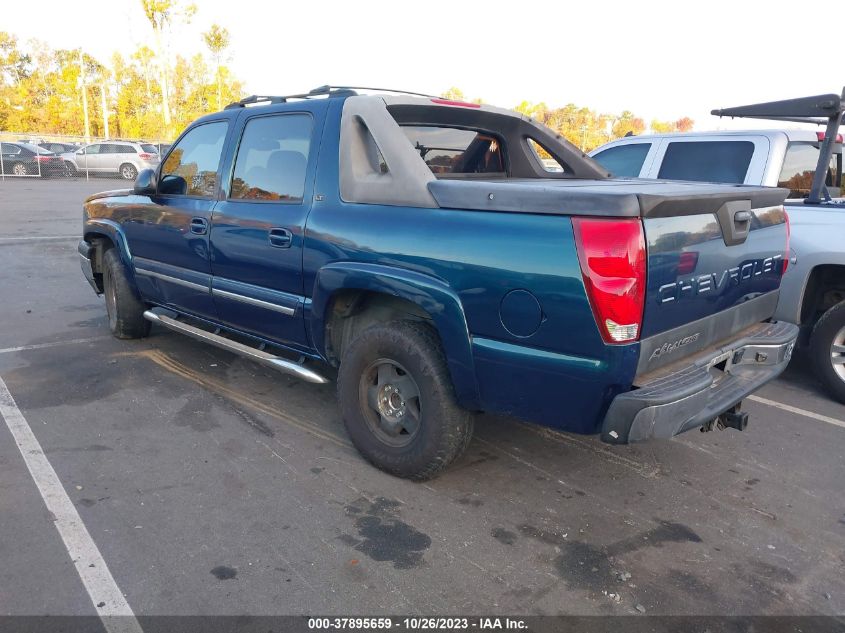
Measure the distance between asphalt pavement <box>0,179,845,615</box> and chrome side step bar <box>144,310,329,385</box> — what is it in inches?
14.9

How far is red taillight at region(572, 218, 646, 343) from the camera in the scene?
254 centimetres

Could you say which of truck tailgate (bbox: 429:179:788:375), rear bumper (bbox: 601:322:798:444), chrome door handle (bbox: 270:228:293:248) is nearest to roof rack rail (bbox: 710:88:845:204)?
truck tailgate (bbox: 429:179:788:375)

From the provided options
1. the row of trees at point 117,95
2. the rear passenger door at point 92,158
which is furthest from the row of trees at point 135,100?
the rear passenger door at point 92,158

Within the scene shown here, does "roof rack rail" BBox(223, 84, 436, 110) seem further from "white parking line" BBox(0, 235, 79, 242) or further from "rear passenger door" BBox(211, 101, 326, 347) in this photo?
"white parking line" BBox(0, 235, 79, 242)

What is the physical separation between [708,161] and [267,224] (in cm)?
406

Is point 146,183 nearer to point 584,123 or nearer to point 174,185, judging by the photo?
point 174,185

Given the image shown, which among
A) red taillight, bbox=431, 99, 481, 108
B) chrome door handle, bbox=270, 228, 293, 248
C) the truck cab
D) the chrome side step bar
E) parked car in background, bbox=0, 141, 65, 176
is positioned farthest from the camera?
parked car in background, bbox=0, 141, 65, 176

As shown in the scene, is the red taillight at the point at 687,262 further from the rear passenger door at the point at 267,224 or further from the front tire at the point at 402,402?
the rear passenger door at the point at 267,224

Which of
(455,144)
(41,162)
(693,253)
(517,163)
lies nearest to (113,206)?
(455,144)

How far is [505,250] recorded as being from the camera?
278 centimetres

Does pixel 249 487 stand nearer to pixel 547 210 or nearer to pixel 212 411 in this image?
pixel 212 411

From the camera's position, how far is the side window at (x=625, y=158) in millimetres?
6484

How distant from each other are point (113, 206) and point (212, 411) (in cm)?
227

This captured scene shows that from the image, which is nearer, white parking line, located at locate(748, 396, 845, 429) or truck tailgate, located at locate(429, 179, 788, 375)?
truck tailgate, located at locate(429, 179, 788, 375)
